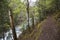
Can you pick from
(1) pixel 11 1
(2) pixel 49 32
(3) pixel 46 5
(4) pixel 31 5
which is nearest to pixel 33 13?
(4) pixel 31 5

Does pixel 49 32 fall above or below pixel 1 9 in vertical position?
below

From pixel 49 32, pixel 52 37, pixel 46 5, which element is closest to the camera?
pixel 52 37

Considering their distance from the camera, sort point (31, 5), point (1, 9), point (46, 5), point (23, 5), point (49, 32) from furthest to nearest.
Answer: point (31, 5) → point (46, 5) → point (23, 5) → point (1, 9) → point (49, 32)

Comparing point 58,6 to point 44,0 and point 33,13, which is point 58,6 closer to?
point 44,0

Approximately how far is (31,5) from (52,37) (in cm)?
912

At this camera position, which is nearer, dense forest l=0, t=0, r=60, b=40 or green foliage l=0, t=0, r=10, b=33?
dense forest l=0, t=0, r=60, b=40

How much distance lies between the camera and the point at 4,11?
1606cm

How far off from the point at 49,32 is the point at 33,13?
798 centimetres

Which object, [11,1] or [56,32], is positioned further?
[11,1]

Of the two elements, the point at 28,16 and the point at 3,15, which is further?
the point at 28,16

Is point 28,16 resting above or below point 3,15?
below

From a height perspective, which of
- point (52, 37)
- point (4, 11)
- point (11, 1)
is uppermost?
point (11, 1)

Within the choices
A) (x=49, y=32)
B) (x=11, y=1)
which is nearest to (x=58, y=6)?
(x=11, y=1)

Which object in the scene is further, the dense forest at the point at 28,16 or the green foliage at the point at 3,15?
the green foliage at the point at 3,15
